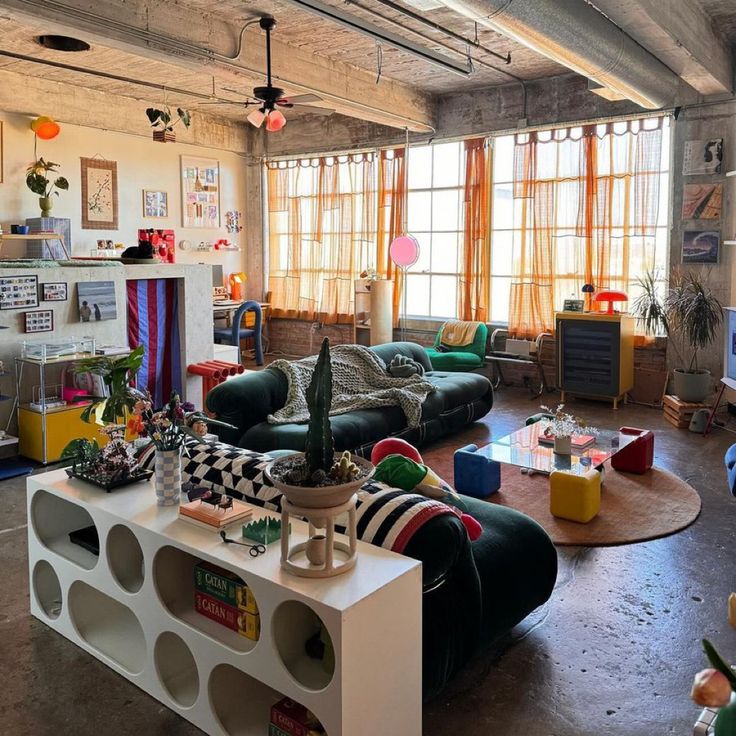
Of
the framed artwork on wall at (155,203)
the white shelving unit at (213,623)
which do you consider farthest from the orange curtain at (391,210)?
the white shelving unit at (213,623)

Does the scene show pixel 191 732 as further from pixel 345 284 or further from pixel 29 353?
pixel 345 284

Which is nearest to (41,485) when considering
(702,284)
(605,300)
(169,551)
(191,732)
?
(169,551)

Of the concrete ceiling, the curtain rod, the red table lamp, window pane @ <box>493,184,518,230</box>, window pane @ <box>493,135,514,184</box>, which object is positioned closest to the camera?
the concrete ceiling

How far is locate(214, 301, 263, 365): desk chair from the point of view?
9.12 metres

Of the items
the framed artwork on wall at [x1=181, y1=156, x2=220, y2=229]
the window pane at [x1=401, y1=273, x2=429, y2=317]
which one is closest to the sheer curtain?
the window pane at [x1=401, y1=273, x2=429, y2=317]

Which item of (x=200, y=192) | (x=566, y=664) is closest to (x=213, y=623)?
(x=566, y=664)

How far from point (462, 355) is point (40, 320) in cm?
416

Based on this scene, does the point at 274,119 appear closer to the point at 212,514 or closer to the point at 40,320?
the point at 40,320

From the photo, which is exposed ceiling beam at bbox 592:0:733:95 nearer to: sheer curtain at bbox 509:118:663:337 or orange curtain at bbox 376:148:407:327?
sheer curtain at bbox 509:118:663:337

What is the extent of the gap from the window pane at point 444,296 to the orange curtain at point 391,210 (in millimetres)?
442

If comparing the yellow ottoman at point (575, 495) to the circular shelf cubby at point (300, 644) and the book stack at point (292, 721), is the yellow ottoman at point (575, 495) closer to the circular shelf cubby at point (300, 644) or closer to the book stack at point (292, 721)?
the circular shelf cubby at point (300, 644)

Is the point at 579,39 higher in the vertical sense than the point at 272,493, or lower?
higher

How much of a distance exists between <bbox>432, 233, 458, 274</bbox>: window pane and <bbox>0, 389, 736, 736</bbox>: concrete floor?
18.0 feet

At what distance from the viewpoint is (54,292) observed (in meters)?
5.58
